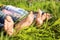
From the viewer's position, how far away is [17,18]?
3.67 ft

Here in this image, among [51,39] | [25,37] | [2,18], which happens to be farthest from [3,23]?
[51,39]

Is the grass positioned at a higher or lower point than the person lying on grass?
lower

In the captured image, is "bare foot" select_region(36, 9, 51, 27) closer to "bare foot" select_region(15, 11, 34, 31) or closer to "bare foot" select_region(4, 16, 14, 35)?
"bare foot" select_region(15, 11, 34, 31)

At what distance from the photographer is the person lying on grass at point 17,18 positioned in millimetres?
1055

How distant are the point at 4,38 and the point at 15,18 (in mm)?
143

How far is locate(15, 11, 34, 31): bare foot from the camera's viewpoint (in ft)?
3.53

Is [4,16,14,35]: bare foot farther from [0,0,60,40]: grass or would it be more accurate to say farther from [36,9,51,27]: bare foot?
[36,9,51,27]: bare foot

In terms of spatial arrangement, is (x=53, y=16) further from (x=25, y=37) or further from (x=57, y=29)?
(x=25, y=37)

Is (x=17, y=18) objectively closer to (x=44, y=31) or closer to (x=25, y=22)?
(x=25, y=22)

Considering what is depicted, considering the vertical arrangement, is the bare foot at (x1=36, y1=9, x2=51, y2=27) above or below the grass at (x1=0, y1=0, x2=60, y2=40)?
above

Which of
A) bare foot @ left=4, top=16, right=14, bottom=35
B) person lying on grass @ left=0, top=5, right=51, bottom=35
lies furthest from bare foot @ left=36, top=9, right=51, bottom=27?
bare foot @ left=4, top=16, right=14, bottom=35

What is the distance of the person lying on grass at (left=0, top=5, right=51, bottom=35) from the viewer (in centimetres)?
105

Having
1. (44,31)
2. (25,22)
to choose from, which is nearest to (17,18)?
(25,22)

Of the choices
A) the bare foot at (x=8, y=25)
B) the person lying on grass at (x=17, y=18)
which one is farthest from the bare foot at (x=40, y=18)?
the bare foot at (x=8, y=25)
